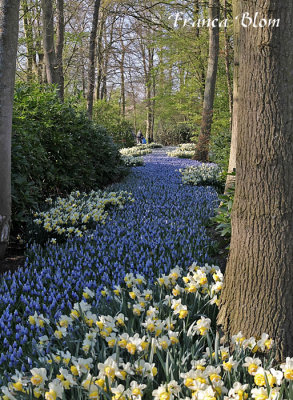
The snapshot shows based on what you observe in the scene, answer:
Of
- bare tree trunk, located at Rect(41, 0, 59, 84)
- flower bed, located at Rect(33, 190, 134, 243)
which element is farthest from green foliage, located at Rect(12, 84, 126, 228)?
bare tree trunk, located at Rect(41, 0, 59, 84)

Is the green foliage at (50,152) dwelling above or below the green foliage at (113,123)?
below

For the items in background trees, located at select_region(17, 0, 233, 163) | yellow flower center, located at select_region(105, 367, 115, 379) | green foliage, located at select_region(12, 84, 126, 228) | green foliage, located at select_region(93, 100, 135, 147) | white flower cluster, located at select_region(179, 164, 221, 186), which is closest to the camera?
yellow flower center, located at select_region(105, 367, 115, 379)

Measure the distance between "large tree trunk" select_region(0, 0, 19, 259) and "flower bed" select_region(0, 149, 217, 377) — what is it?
0.68m

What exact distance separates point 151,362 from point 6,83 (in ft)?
10.3

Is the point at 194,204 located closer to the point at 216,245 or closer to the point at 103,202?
the point at 103,202

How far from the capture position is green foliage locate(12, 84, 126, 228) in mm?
4877

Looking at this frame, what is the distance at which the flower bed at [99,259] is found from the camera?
8.54 feet

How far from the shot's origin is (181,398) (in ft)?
5.35

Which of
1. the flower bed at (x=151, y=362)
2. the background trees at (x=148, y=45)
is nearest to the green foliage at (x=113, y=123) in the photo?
the background trees at (x=148, y=45)

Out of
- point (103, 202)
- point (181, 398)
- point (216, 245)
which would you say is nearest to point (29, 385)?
point (181, 398)

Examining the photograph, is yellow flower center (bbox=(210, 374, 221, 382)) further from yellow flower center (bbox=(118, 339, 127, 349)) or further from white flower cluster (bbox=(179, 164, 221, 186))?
white flower cluster (bbox=(179, 164, 221, 186))

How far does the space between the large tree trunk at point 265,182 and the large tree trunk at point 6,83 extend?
2.64 meters

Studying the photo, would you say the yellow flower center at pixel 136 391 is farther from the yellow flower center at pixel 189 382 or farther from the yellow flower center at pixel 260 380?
the yellow flower center at pixel 260 380

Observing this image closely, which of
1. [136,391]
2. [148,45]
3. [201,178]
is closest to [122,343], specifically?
[136,391]
